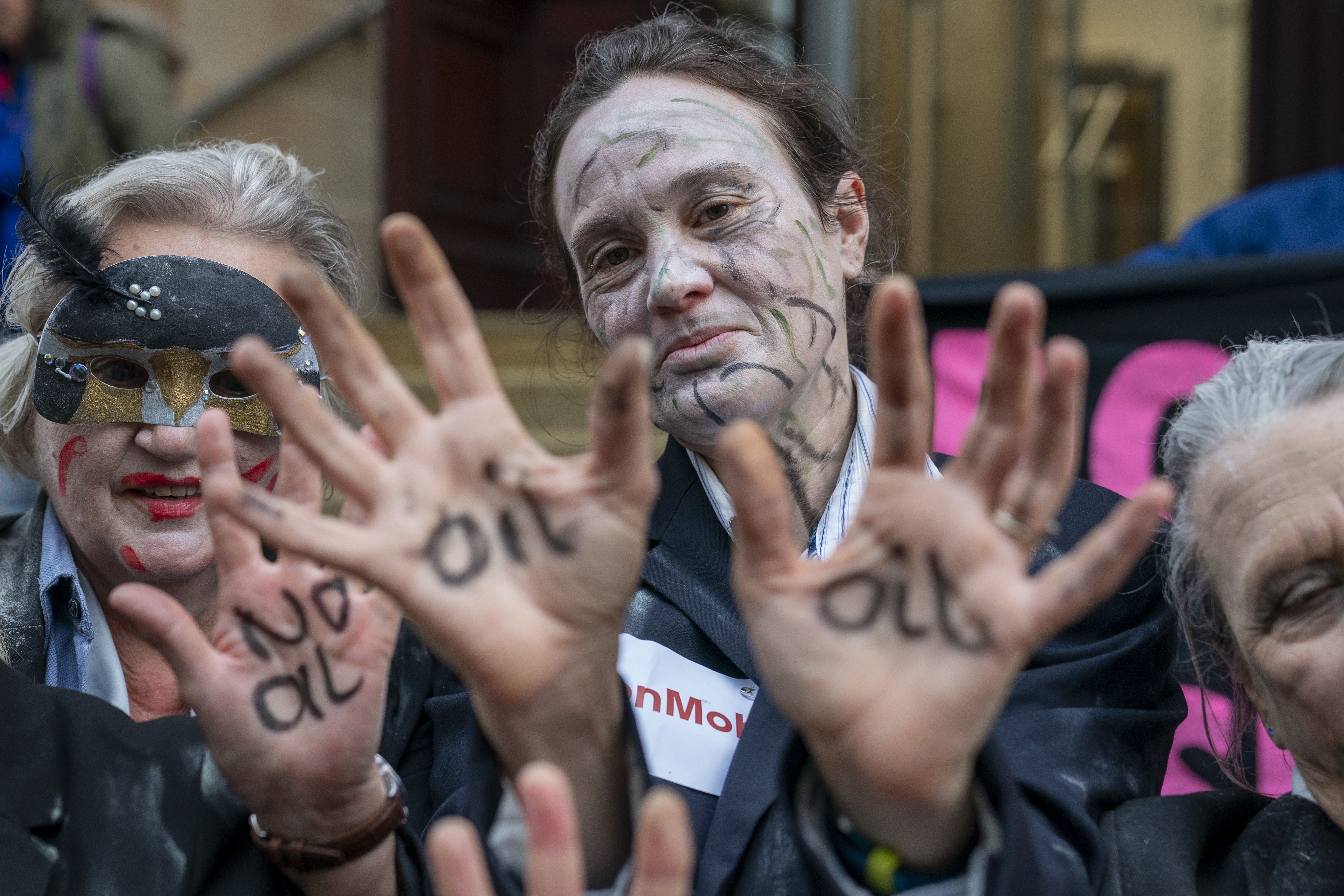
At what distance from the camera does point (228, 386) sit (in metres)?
2.12

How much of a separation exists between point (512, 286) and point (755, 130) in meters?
4.63

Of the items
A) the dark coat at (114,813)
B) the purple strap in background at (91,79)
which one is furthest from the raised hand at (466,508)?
the purple strap in background at (91,79)

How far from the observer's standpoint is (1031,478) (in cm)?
130

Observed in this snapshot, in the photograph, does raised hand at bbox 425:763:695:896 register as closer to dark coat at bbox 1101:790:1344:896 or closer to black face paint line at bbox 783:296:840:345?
dark coat at bbox 1101:790:1344:896

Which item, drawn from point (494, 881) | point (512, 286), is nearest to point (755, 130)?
point (494, 881)

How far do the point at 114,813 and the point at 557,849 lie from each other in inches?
29.9

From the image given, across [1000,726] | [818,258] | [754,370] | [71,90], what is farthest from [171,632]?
[71,90]

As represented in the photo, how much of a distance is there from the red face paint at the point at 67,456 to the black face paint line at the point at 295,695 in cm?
75

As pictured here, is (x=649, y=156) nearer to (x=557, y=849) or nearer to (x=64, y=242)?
(x=64, y=242)

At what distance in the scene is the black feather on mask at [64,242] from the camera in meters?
2.08

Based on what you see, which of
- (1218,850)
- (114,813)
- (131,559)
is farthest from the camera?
(131,559)

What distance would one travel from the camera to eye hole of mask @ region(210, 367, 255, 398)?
211 cm

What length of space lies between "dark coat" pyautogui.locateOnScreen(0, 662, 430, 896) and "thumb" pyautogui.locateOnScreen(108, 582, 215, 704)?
0.20m

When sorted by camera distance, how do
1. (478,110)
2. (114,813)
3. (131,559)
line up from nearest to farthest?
(114,813)
(131,559)
(478,110)
